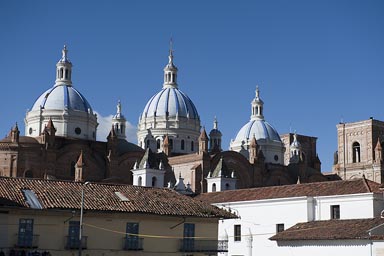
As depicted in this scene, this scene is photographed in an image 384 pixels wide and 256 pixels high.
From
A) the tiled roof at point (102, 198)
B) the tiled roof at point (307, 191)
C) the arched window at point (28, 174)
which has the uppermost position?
the arched window at point (28, 174)

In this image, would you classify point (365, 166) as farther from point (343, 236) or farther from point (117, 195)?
point (117, 195)

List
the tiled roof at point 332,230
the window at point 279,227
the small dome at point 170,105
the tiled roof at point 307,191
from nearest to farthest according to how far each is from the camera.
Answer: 1. the tiled roof at point 332,230
2. the tiled roof at point 307,191
3. the window at point 279,227
4. the small dome at point 170,105

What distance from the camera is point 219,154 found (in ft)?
248

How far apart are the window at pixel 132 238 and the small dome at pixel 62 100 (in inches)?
1684

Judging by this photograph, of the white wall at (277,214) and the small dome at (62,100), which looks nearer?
the white wall at (277,214)

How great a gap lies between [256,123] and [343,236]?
2300 inches

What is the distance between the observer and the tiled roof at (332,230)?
1452 inches

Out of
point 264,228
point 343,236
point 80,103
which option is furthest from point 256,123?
point 343,236

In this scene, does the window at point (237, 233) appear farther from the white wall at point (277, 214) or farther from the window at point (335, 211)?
the window at point (335, 211)

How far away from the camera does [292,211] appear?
45.4m

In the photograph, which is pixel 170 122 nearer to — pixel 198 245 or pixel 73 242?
pixel 198 245

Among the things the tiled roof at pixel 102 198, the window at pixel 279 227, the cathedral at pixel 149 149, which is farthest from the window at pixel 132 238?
the cathedral at pixel 149 149

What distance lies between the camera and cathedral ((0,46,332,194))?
66.1m

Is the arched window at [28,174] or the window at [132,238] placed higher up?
the arched window at [28,174]
